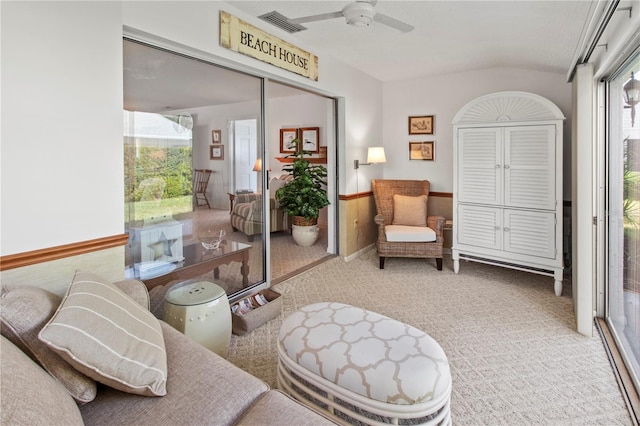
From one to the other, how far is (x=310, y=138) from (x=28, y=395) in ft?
18.3

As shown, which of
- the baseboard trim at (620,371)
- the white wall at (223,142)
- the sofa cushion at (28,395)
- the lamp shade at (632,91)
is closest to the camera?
the sofa cushion at (28,395)

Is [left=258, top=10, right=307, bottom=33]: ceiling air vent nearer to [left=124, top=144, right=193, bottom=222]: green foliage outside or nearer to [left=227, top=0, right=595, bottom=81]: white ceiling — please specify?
[left=227, top=0, right=595, bottom=81]: white ceiling

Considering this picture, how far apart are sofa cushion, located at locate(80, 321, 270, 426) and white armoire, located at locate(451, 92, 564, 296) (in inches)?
130

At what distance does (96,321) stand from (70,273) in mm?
900

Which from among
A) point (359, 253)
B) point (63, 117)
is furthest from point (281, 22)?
point (359, 253)

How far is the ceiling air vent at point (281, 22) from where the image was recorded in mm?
2982

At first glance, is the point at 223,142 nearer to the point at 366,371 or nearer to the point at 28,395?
the point at 366,371

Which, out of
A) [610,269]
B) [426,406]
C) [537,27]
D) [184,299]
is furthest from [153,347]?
[537,27]

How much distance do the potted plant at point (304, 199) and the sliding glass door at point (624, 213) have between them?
308 centimetres

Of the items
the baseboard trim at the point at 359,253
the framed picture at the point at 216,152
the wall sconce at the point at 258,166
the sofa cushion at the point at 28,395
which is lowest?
the baseboard trim at the point at 359,253

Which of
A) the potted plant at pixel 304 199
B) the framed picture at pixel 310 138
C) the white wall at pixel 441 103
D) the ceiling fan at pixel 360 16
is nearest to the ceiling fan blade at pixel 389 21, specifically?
the ceiling fan at pixel 360 16

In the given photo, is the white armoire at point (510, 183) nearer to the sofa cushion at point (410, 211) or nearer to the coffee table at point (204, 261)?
the sofa cushion at point (410, 211)

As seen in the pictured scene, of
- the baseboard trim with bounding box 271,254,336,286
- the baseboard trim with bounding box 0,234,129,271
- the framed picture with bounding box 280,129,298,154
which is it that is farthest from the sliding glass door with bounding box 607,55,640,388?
the framed picture with bounding box 280,129,298,154

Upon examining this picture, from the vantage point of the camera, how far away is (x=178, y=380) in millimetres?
1298
